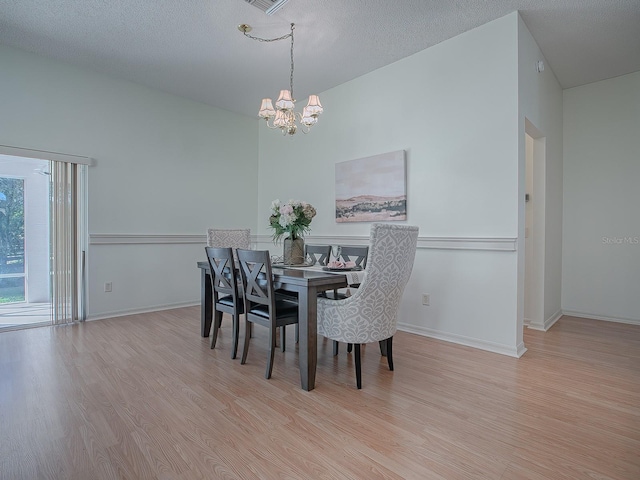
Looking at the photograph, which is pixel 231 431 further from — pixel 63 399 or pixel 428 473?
pixel 63 399

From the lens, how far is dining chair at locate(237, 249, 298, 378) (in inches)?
89.7

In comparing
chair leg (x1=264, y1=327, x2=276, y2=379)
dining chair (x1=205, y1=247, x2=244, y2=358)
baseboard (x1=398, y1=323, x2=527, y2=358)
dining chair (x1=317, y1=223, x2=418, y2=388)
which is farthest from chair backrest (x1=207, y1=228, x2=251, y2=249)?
baseboard (x1=398, y1=323, x2=527, y2=358)

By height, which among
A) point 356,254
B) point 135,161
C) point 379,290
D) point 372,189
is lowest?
point 379,290

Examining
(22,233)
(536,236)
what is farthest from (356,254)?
(22,233)

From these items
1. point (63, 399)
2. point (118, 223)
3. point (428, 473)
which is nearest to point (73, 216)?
point (118, 223)

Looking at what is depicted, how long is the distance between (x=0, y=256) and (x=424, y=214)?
4.74 meters

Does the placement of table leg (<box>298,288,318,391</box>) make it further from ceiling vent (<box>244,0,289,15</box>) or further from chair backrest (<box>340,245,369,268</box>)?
ceiling vent (<box>244,0,289,15</box>)

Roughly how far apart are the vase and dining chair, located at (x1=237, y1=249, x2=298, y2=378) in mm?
414

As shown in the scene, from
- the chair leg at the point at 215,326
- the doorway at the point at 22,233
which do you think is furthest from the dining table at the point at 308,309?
the doorway at the point at 22,233

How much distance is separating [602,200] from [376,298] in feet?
11.9

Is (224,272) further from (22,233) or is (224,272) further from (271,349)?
(22,233)

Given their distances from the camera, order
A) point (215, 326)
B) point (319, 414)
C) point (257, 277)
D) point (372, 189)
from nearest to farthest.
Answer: point (319, 414)
point (257, 277)
point (215, 326)
point (372, 189)

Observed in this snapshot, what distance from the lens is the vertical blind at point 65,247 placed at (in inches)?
145

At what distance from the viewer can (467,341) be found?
306cm
